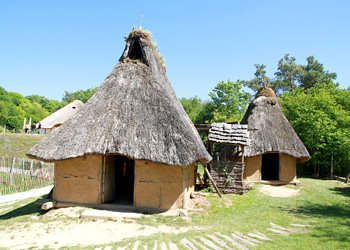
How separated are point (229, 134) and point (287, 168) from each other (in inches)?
214

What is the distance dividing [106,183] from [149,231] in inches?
126

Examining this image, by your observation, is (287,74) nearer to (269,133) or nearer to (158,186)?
(269,133)

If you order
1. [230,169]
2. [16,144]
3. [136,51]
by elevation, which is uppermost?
[136,51]

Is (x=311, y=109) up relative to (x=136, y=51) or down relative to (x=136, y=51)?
down

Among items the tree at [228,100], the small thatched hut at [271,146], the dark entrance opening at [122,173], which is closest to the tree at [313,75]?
the tree at [228,100]

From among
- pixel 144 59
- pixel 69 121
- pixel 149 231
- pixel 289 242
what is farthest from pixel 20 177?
pixel 289 242

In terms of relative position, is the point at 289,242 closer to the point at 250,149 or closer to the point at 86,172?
the point at 86,172

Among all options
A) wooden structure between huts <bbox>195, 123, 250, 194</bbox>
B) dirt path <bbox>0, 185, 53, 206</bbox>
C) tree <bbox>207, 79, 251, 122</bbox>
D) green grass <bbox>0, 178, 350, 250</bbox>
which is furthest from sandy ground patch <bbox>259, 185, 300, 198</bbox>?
tree <bbox>207, 79, 251, 122</bbox>

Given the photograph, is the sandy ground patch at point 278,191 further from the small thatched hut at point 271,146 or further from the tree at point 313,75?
the tree at point 313,75

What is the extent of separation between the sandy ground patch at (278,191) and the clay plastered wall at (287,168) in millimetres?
979

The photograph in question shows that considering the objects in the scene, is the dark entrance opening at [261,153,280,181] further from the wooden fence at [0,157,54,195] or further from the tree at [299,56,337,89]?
the tree at [299,56,337,89]

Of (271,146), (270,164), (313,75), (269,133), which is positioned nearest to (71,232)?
(271,146)

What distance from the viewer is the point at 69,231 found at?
24.3 ft

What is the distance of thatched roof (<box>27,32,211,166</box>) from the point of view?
28.2 feet
